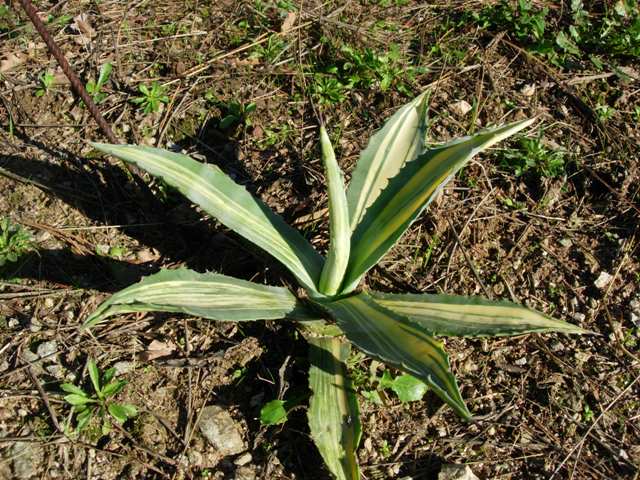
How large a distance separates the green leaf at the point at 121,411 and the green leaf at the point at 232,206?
2.23 ft

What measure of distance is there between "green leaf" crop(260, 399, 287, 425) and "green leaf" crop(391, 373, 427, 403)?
389 millimetres

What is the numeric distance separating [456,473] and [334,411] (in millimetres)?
458

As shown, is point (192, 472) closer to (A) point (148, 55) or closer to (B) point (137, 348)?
(B) point (137, 348)

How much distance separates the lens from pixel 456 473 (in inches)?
78.2

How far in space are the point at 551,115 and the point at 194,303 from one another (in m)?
2.04

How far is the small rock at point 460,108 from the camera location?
293 centimetres

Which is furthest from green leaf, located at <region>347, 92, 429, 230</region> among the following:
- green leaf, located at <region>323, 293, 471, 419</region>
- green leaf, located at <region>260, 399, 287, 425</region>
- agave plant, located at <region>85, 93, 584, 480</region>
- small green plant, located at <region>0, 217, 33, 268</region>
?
small green plant, located at <region>0, 217, 33, 268</region>

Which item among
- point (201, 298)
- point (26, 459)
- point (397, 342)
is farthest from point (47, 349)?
point (397, 342)

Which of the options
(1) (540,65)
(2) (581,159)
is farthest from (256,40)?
(2) (581,159)

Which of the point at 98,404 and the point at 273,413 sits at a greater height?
the point at 98,404

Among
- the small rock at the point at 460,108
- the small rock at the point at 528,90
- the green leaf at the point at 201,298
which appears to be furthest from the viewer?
the small rock at the point at 528,90

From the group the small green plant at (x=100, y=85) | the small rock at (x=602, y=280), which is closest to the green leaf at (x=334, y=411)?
the small rock at (x=602, y=280)

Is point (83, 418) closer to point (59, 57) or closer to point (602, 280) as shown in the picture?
point (59, 57)

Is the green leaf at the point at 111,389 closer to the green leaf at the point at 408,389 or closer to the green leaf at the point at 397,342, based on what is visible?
the green leaf at the point at 397,342
